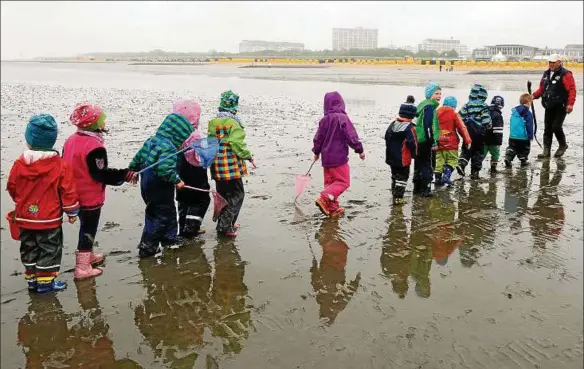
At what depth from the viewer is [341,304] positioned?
4.30 m

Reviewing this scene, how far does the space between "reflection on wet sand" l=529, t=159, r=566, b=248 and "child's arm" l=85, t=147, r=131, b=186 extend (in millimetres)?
4642

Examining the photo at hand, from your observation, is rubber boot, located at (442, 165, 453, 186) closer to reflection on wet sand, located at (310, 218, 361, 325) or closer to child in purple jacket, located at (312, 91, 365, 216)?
child in purple jacket, located at (312, 91, 365, 216)

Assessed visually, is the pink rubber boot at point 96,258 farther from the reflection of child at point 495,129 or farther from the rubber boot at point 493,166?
the rubber boot at point 493,166

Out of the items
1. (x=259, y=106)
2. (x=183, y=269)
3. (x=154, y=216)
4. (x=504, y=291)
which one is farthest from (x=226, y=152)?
(x=259, y=106)

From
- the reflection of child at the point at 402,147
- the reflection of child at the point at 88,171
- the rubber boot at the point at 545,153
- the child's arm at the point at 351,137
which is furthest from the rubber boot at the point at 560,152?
the reflection of child at the point at 88,171

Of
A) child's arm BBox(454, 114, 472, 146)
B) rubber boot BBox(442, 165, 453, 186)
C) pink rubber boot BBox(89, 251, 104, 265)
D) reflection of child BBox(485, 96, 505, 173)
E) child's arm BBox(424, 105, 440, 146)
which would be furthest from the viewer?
reflection of child BBox(485, 96, 505, 173)

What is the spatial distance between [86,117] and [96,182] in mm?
640

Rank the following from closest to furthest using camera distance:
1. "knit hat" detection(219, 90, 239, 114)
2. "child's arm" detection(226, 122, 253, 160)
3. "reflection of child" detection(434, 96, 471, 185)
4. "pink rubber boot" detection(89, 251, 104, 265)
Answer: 1. "pink rubber boot" detection(89, 251, 104, 265)
2. "child's arm" detection(226, 122, 253, 160)
3. "knit hat" detection(219, 90, 239, 114)
4. "reflection of child" detection(434, 96, 471, 185)

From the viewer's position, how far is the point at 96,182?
16.0 feet

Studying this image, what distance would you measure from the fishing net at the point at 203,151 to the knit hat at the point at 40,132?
4.99 feet

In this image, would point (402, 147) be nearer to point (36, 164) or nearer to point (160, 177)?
point (160, 177)

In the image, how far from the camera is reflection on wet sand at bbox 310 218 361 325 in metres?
4.26

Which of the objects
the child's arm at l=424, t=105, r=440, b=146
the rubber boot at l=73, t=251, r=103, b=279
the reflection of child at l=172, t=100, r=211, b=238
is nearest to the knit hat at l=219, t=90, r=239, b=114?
the reflection of child at l=172, t=100, r=211, b=238

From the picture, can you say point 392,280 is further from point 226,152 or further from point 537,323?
point 226,152
